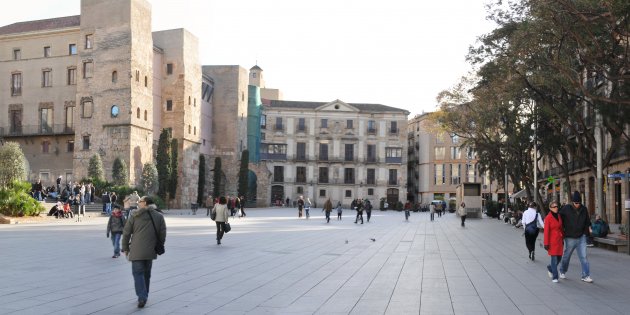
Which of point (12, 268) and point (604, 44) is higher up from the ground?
point (604, 44)

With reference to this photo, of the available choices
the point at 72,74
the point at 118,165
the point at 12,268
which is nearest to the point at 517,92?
the point at 12,268

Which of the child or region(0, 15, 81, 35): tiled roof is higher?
region(0, 15, 81, 35): tiled roof

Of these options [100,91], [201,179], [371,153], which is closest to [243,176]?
[201,179]

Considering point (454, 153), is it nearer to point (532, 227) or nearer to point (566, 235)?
point (532, 227)

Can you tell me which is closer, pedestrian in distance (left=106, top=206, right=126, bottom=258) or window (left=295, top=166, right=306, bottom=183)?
pedestrian in distance (left=106, top=206, right=126, bottom=258)

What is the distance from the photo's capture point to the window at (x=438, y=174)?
336 ft

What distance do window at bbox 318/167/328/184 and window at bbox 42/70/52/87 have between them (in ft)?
150

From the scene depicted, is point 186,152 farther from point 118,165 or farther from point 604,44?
point 604,44

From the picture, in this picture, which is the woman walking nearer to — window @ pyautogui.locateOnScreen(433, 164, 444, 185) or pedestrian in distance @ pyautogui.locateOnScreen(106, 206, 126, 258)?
pedestrian in distance @ pyautogui.locateOnScreen(106, 206, 126, 258)

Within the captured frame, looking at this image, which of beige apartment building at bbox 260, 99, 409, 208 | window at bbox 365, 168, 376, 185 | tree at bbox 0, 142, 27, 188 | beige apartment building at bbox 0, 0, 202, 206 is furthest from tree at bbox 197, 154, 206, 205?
window at bbox 365, 168, 376, 185

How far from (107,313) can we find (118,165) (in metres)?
42.4

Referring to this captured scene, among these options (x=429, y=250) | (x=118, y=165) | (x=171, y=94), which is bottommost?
(x=429, y=250)

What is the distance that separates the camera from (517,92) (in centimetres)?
2661

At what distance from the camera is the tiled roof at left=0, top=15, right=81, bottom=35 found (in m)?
57.8
